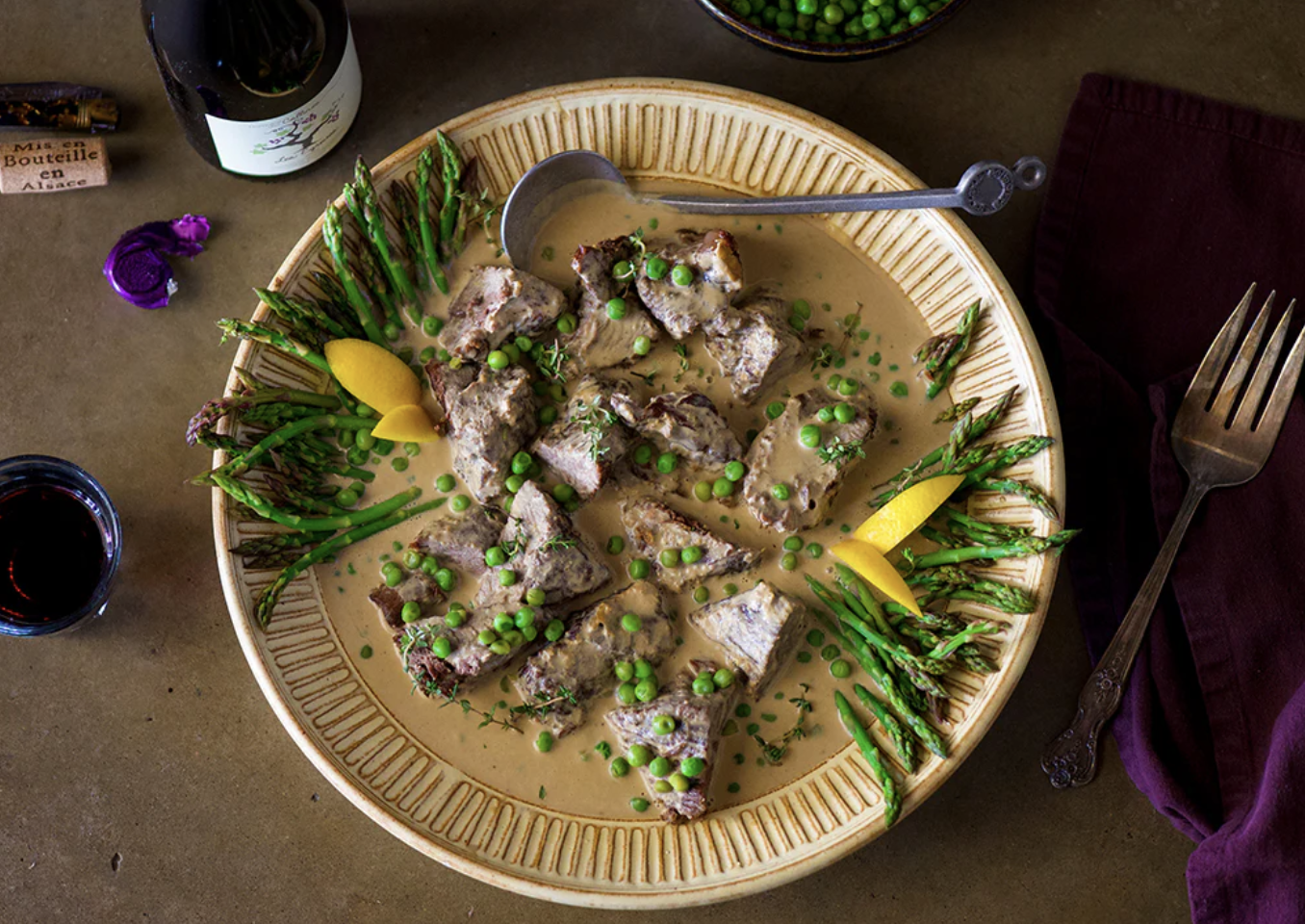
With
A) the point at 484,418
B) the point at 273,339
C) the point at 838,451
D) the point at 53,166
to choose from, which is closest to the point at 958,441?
the point at 838,451

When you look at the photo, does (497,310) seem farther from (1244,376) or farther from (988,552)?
(1244,376)

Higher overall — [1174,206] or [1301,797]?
[1174,206]

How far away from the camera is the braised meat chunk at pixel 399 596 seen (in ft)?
14.7

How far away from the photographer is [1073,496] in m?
4.72

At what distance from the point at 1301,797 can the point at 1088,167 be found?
2694 mm

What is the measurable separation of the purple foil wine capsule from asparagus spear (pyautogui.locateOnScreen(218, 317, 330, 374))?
23.9 inches

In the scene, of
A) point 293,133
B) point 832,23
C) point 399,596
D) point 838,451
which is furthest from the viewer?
point 832,23

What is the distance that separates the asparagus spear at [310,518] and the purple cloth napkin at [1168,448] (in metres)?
2.83

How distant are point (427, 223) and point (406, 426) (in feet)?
2.75

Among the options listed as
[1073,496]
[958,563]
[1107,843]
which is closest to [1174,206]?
[1073,496]

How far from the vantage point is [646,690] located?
438 centimetres

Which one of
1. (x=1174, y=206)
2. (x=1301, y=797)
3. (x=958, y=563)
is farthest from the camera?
(x=1174, y=206)

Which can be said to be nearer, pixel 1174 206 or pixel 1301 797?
pixel 1301 797

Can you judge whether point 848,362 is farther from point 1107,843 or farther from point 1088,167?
point 1107,843
